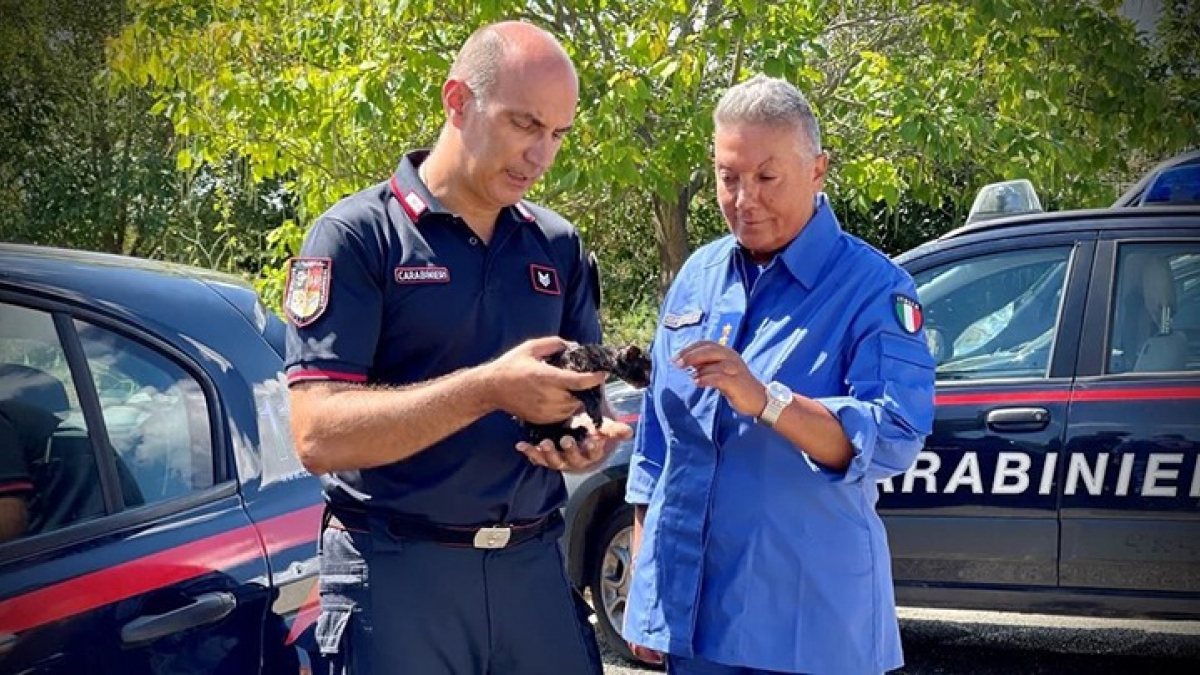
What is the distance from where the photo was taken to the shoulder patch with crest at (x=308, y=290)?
6.95ft

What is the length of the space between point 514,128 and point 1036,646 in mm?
4470

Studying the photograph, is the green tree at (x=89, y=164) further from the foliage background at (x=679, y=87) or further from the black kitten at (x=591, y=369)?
the black kitten at (x=591, y=369)

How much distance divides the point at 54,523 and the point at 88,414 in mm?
222

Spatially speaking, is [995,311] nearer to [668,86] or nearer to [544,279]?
[668,86]

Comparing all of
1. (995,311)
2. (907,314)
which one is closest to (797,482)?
(907,314)

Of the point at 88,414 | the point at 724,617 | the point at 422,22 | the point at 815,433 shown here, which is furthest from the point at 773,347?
the point at 422,22

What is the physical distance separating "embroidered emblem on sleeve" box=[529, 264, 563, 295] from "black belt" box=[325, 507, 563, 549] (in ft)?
1.35

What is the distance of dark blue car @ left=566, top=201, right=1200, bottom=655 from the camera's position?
462cm

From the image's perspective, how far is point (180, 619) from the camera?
2.28m

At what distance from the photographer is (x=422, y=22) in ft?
23.9

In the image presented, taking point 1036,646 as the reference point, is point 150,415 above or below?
above

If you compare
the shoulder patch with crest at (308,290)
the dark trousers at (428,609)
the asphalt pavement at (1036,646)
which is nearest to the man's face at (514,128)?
the shoulder patch with crest at (308,290)

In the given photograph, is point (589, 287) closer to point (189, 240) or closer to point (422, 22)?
point (422, 22)

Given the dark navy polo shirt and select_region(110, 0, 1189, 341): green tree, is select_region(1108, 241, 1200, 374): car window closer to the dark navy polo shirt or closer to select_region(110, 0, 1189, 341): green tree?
select_region(110, 0, 1189, 341): green tree
